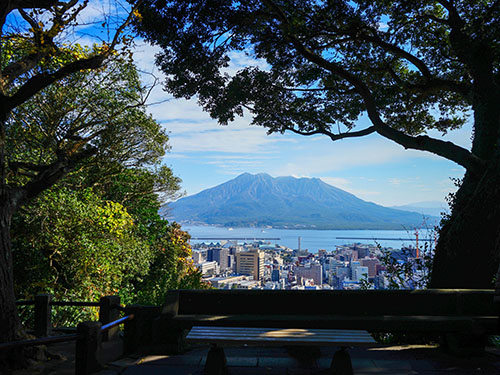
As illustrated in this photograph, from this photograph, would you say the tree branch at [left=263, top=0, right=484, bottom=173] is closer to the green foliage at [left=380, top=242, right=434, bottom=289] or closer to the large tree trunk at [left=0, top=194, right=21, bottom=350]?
the green foliage at [left=380, top=242, right=434, bottom=289]

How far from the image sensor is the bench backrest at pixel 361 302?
15.4ft

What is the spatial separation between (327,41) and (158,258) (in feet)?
43.3

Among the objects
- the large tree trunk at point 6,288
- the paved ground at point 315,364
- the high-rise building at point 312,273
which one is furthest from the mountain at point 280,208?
the paved ground at point 315,364

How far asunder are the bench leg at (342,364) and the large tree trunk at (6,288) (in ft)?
14.4

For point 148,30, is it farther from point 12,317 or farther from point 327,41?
point 12,317

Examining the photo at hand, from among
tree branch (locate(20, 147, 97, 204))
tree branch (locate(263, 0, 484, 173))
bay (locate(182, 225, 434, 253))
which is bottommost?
bay (locate(182, 225, 434, 253))

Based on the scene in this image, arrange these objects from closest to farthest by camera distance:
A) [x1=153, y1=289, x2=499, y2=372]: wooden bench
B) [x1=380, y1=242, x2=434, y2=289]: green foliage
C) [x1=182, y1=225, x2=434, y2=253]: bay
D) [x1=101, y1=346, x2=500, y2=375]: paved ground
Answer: [x1=101, y1=346, x2=500, y2=375]: paved ground < [x1=153, y1=289, x2=499, y2=372]: wooden bench < [x1=380, y1=242, x2=434, y2=289]: green foliage < [x1=182, y1=225, x2=434, y2=253]: bay

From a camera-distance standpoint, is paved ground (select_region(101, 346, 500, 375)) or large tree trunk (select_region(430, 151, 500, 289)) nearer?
paved ground (select_region(101, 346, 500, 375))

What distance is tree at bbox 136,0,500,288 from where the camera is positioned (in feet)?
20.4

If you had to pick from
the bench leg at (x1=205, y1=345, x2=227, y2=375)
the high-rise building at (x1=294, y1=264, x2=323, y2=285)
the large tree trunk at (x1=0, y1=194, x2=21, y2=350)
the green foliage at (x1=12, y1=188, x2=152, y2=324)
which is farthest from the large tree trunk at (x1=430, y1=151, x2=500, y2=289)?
the high-rise building at (x1=294, y1=264, x2=323, y2=285)

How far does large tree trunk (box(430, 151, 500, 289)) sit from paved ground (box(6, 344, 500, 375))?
1.40m

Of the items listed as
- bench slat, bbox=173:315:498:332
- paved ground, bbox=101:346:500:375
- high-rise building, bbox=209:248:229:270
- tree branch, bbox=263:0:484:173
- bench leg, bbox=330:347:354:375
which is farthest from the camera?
high-rise building, bbox=209:248:229:270

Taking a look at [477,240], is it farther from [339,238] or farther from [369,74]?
[339,238]

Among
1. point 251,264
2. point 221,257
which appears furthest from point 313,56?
point 221,257
